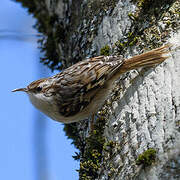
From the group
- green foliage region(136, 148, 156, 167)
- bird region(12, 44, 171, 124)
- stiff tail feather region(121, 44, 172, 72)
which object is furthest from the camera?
bird region(12, 44, 171, 124)

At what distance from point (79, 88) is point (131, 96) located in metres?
0.57

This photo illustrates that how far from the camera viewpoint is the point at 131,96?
1660 millimetres

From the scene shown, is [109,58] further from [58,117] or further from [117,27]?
[58,117]

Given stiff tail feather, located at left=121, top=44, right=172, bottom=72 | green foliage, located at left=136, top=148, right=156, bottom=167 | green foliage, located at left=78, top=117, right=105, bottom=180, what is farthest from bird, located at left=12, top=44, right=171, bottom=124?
green foliage, located at left=136, top=148, right=156, bottom=167

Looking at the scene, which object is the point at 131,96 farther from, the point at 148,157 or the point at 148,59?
the point at 148,157

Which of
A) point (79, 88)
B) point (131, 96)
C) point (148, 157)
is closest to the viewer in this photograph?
point (148, 157)

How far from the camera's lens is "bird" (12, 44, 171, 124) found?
2002 millimetres

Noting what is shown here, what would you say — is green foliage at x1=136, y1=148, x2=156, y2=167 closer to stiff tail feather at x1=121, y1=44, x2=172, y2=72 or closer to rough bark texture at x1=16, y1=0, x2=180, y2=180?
rough bark texture at x1=16, y1=0, x2=180, y2=180

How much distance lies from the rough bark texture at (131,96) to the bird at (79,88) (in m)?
0.07

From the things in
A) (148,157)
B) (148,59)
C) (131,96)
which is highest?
(148,59)

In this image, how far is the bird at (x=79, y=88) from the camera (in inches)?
78.8

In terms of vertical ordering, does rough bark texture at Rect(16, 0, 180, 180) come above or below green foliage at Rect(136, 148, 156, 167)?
above

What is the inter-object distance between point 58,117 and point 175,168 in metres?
1.15

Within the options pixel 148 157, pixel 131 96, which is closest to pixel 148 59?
pixel 131 96
